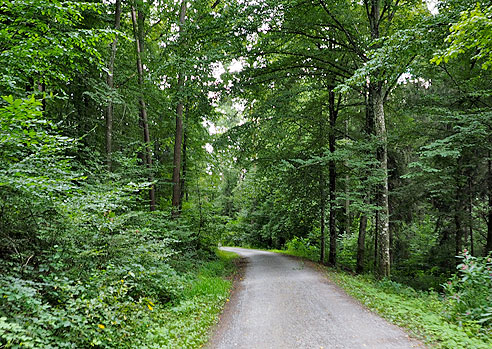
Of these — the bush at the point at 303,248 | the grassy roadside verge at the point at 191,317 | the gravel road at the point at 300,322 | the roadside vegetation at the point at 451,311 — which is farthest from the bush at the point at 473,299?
the bush at the point at 303,248

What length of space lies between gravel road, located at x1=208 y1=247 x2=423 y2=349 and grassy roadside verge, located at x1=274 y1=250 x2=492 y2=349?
0.28 metres

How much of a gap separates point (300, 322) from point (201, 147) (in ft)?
38.5

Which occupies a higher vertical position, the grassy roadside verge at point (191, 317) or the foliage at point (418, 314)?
the foliage at point (418, 314)

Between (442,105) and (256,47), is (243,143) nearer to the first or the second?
(256,47)

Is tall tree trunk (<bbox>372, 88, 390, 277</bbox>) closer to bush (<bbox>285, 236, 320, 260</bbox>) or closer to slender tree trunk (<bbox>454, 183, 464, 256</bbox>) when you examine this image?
slender tree trunk (<bbox>454, 183, 464, 256</bbox>)

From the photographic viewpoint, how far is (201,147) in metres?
15.6

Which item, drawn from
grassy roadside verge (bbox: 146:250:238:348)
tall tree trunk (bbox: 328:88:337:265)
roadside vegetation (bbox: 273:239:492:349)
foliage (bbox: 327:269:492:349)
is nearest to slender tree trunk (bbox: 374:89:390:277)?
foliage (bbox: 327:269:492:349)

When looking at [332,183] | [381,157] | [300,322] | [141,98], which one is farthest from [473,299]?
[141,98]

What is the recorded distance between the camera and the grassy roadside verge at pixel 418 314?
4.17 meters

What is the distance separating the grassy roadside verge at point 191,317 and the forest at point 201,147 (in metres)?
0.05

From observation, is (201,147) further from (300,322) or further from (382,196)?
(300,322)

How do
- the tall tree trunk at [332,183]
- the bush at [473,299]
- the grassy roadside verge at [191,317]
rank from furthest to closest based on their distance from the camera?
the tall tree trunk at [332,183] → the bush at [473,299] → the grassy roadside verge at [191,317]

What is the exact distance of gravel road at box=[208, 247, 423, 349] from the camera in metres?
4.54

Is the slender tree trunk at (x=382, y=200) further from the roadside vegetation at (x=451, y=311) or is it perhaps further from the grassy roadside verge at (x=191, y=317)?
the grassy roadside verge at (x=191, y=317)
